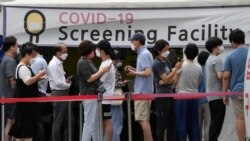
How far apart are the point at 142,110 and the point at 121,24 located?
1.92 metres

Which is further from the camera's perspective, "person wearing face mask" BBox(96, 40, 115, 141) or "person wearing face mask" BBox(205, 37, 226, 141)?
"person wearing face mask" BBox(96, 40, 115, 141)

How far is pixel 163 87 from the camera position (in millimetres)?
12758

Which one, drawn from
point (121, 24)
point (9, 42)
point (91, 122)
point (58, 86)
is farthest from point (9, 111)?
point (121, 24)

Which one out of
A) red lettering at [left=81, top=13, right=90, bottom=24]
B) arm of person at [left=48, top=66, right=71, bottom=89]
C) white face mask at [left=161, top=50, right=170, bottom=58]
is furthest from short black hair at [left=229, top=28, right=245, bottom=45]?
red lettering at [left=81, top=13, right=90, bottom=24]

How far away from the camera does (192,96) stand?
1243cm

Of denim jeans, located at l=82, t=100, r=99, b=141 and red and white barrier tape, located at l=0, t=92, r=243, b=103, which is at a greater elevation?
red and white barrier tape, located at l=0, t=92, r=243, b=103

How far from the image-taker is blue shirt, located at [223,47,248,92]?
38.4ft

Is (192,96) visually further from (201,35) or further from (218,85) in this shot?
(201,35)

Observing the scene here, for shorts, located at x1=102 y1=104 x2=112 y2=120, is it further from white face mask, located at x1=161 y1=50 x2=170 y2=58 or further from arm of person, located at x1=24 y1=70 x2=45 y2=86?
arm of person, located at x1=24 y1=70 x2=45 y2=86

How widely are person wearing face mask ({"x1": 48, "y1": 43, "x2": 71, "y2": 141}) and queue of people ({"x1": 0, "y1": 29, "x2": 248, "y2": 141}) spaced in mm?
17

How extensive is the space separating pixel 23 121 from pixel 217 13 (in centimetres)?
393

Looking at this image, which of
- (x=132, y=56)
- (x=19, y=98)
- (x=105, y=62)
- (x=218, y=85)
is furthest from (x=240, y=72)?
(x=132, y=56)

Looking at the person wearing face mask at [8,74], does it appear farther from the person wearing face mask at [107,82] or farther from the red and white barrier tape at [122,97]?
the person wearing face mask at [107,82]

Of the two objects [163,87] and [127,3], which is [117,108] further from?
[127,3]
